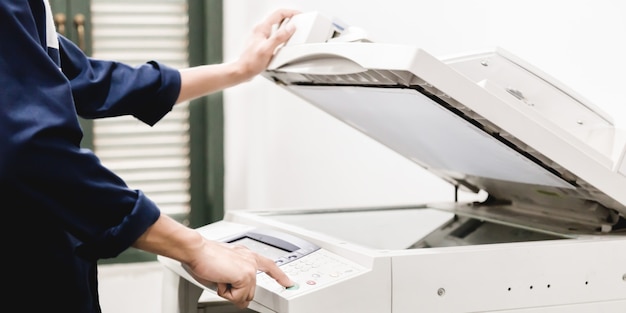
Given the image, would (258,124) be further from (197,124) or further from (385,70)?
(385,70)

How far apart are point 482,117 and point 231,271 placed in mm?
394

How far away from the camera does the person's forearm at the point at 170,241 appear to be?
0.96 m

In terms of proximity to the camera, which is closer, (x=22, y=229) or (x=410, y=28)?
(x=22, y=229)

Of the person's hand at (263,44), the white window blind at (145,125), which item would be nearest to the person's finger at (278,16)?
the person's hand at (263,44)

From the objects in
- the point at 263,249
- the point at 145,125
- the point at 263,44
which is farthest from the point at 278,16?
the point at 145,125

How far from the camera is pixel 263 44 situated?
1406 millimetres

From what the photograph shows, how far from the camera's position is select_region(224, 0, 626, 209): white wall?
1562 millimetres

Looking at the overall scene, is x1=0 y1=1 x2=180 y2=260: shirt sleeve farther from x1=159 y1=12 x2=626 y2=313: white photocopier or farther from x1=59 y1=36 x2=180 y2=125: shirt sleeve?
x1=59 y1=36 x2=180 y2=125: shirt sleeve

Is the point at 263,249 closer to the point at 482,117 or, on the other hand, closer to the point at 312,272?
the point at 312,272

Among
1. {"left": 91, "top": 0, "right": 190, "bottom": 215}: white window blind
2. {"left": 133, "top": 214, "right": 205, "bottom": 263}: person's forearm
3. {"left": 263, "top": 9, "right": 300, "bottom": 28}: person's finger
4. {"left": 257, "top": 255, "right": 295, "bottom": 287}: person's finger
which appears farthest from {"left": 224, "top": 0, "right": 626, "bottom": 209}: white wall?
{"left": 133, "top": 214, "right": 205, "bottom": 263}: person's forearm

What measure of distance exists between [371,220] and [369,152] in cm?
77

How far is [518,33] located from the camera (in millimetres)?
1718

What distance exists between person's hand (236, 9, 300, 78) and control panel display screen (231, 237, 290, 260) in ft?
1.13

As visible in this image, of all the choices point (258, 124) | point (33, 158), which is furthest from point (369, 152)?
point (33, 158)
